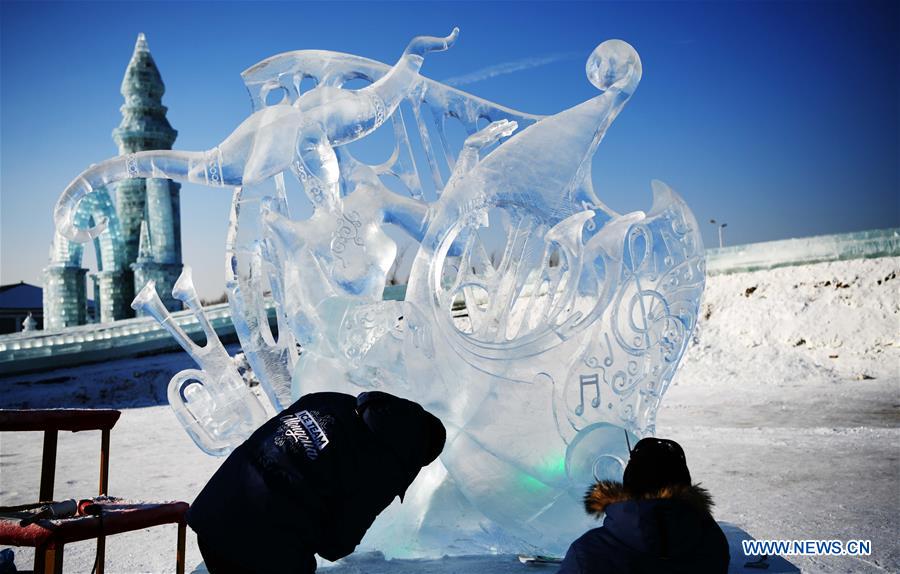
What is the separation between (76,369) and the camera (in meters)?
11.3

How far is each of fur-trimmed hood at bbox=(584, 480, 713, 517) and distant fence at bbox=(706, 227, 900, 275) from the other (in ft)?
32.9

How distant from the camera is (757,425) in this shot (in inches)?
282

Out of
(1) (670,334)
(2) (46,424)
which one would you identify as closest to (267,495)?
(2) (46,424)

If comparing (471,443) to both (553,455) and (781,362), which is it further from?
(781,362)

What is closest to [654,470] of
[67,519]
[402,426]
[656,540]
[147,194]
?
[656,540]

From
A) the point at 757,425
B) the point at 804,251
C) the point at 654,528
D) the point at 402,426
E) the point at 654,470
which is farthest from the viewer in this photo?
the point at 804,251

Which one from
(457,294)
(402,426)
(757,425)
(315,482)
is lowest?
(757,425)

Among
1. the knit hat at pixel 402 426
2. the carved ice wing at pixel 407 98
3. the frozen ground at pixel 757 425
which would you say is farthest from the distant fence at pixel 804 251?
the knit hat at pixel 402 426

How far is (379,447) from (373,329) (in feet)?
5.17

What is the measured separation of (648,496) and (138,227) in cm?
1828

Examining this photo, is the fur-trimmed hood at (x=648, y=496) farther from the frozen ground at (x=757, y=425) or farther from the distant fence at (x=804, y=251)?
the distant fence at (x=804, y=251)

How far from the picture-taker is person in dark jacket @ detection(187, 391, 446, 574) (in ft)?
6.21

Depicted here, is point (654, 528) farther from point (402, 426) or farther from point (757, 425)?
point (757, 425)

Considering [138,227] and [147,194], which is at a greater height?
[147,194]
